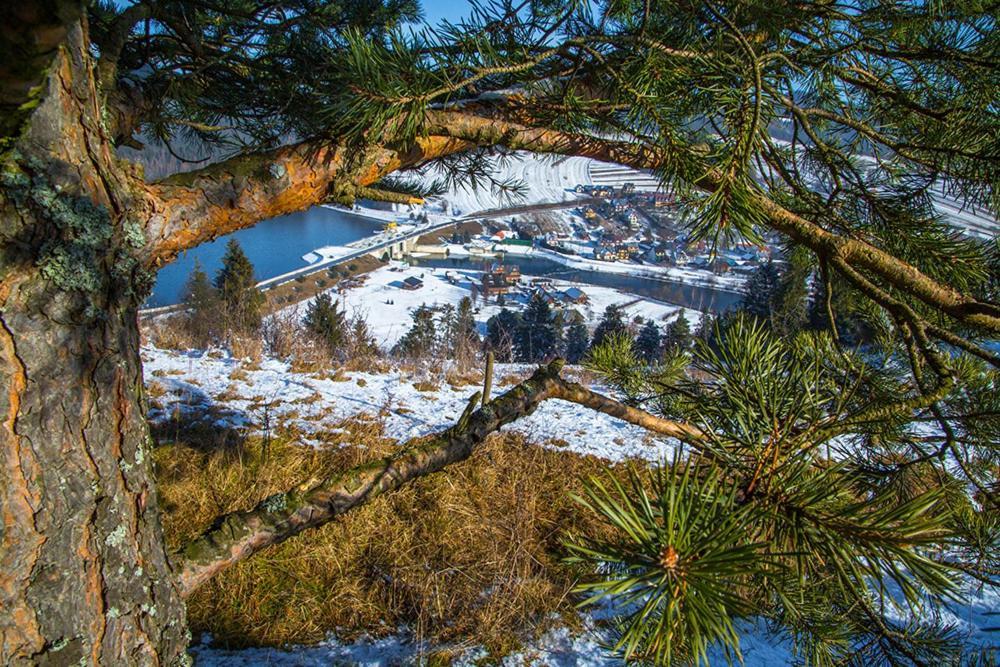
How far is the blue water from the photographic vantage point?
17.6 meters

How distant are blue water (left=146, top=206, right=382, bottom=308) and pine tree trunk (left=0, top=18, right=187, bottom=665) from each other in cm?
1747

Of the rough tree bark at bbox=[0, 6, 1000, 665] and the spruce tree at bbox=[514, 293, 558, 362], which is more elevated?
the rough tree bark at bbox=[0, 6, 1000, 665]

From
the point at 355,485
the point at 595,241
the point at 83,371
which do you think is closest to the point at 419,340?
the point at 355,485

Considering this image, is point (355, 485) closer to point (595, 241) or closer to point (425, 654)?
point (425, 654)

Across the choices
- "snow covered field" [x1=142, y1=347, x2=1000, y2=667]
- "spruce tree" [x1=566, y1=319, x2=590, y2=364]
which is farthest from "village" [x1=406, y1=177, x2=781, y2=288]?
"snow covered field" [x1=142, y1=347, x2=1000, y2=667]

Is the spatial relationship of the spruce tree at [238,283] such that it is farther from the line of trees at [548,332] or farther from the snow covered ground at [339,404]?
the line of trees at [548,332]

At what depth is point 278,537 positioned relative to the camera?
3.40ft

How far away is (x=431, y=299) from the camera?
65.7ft

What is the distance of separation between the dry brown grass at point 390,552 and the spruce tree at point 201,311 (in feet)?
14.9

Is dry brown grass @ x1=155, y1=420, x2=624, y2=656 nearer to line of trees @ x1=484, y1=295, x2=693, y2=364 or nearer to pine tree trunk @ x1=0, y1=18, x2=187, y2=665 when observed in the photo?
pine tree trunk @ x1=0, y1=18, x2=187, y2=665

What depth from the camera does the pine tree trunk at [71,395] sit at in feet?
2.09

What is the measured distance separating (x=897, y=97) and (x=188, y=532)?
3.47 metres

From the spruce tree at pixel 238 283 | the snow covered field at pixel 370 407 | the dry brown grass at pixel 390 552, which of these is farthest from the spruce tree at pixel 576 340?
the dry brown grass at pixel 390 552

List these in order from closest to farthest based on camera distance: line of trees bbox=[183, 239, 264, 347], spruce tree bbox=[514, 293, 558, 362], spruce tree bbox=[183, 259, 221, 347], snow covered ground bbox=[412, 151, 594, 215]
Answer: snow covered ground bbox=[412, 151, 594, 215], line of trees bbox=[183, 239, 264, 347], spruce tree bbox=[183, 259, 221, 347], spruce tree bbox=[514, 293, 558, 362]
